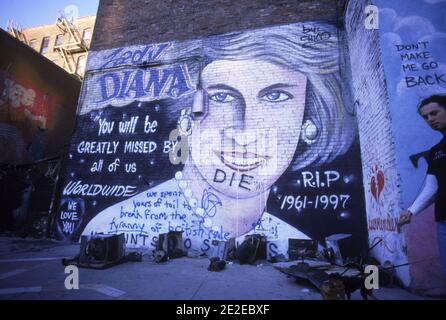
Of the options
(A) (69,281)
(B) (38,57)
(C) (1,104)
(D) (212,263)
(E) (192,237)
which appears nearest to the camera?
(A) (69,281)

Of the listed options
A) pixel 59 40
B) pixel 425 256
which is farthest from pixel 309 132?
pixel 59 40

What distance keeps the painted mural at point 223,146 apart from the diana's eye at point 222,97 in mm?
27

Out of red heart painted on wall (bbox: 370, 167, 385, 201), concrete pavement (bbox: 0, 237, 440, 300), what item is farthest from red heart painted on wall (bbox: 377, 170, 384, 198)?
concrete pavement (bbox: 0, 237, 440, 300)

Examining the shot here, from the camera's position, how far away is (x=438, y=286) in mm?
3338

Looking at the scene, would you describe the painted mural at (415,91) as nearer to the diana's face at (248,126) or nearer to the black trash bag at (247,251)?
the diana's face at (248,126)

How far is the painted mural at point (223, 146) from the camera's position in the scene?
5.75 meters

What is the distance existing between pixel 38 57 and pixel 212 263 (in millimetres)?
11530

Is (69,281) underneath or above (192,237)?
underneath

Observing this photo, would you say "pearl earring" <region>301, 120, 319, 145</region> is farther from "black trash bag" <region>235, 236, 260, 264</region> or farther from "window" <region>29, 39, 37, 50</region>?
"window" <region>29, 39, 37, 50</region>

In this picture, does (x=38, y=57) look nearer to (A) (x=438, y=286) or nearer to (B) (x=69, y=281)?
(B) (x=69, y=281)

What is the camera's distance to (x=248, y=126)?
636 cm

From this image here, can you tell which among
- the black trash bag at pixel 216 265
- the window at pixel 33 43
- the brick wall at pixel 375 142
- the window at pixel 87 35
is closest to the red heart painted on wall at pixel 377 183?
the brick wall at pixel 375 142

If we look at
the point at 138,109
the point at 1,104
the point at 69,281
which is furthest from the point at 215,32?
the point at 1,104
